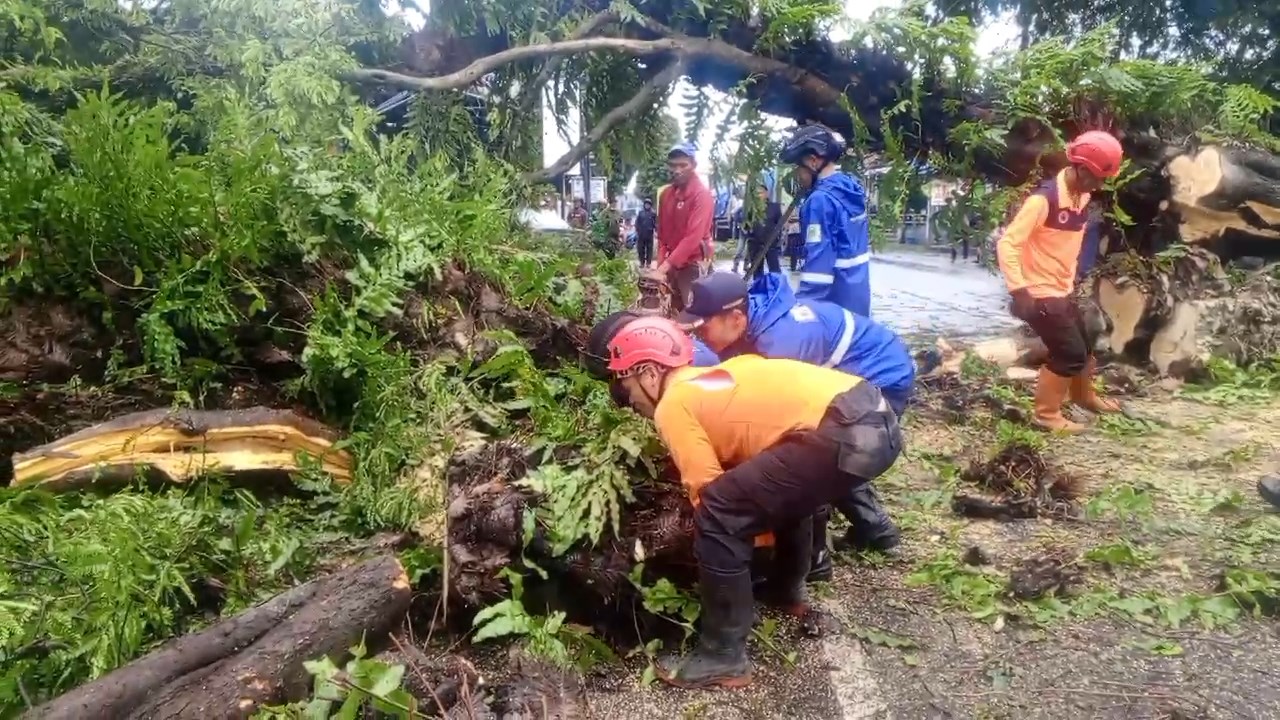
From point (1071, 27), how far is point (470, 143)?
7550 millimetres

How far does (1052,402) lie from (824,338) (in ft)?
9.08

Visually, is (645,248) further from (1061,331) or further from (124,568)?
(124,568)

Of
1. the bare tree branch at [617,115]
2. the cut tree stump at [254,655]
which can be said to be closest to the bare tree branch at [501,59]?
the bare tree branch at [617,115]

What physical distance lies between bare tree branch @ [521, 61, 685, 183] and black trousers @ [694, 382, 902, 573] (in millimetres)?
3873

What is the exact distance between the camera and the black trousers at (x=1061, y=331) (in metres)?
5.31

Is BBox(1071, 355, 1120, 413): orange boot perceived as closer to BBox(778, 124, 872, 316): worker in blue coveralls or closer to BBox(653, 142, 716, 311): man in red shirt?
BBox(778, 124, 872, 316): worker in blue coveralls

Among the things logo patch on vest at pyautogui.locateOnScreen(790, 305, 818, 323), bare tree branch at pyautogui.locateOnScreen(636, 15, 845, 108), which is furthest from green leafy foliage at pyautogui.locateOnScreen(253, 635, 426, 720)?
bare tree branch at pyautogui.locateOnScreen(636, 15, 845, 108)

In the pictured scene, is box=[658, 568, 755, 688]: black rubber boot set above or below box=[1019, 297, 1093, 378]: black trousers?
below

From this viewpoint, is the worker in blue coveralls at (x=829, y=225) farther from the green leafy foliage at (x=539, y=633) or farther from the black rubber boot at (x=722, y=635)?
the green leafy foliage at (x=539, y=633)

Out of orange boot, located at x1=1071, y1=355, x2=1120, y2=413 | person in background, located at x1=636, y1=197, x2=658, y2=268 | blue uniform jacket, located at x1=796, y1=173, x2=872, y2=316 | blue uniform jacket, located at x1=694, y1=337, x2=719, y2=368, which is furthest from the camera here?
person in background, located at x1=636, y1=197, x2=658, y2=268

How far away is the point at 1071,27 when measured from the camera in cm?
1025

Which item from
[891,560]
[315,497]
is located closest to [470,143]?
[315,497]

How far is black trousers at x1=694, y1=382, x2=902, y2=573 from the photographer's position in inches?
109

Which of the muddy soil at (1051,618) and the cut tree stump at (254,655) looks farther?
the muddy soil at (1051,618)
